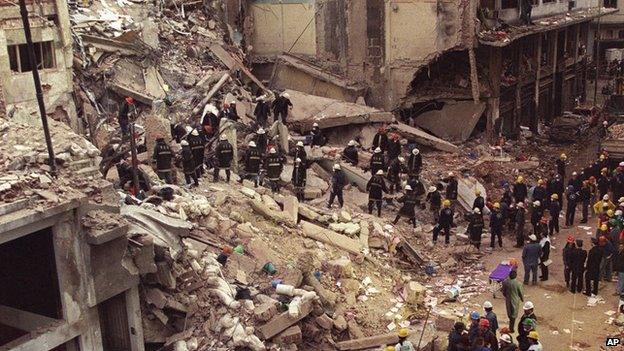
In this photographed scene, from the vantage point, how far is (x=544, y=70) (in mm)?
30438

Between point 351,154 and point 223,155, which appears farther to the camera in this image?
point 351,154

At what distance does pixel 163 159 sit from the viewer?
628 inches

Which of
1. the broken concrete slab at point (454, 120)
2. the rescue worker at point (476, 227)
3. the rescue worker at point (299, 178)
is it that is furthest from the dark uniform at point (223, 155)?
the broken concrete slab at point (454, 120)

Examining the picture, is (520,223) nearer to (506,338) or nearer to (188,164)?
(506,338)

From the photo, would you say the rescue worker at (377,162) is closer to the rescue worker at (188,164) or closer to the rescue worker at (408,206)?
the rescue worker at (408,206)

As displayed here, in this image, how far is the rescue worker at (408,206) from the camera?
17.1 m

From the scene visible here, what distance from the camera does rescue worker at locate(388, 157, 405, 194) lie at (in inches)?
740

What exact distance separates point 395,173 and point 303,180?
8.83 feet

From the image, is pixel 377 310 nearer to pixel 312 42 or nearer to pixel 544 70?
pixel 312 42

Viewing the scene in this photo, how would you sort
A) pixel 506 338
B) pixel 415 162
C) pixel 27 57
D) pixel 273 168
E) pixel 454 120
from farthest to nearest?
1. pixel 454 120
2. pixel 415 162
3. pixel 27 57
4. pixel 273 168
5. pixel 506 338

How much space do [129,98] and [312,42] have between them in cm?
845

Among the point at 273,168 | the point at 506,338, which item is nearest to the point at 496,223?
the point at 273,168

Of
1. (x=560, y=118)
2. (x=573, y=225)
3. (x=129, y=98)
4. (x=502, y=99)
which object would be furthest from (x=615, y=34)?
(x=129, y=98)

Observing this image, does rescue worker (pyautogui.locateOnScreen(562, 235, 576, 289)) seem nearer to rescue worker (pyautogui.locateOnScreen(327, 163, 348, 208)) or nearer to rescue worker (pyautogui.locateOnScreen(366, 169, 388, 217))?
rescue worker (pyautogui.locateOnScreen(366, 169, 388, 217))
